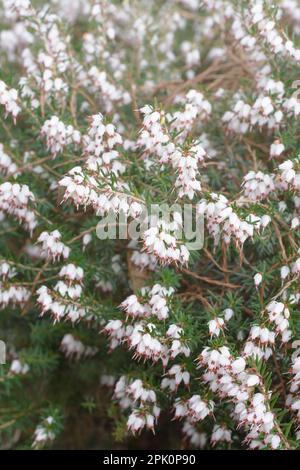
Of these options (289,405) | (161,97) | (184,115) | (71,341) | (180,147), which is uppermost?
(161,97)

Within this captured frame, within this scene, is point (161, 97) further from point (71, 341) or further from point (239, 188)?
point (71, 341)

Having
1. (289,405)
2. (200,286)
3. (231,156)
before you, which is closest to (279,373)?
(289,405)

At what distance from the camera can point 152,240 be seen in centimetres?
284

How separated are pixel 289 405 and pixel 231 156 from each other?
1581 millimetres

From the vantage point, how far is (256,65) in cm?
442

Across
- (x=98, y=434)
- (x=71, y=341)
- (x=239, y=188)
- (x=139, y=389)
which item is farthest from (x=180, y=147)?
(x=98, y=434)

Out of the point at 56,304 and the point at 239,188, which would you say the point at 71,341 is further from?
the point at 239,188

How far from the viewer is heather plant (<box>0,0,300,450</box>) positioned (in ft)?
9.93

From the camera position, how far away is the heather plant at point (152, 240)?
3027 millimetres

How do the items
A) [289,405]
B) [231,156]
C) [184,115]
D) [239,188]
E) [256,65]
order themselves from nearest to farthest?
[289,405] → [184,115] → [239,188] → [231,156] → [256,65]

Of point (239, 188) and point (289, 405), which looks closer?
point (289, 405)

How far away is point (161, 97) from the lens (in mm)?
4582

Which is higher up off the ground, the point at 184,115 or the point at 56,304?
the point at 184,115

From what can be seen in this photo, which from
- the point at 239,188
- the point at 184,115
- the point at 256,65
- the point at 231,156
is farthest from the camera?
the point at 256,65
